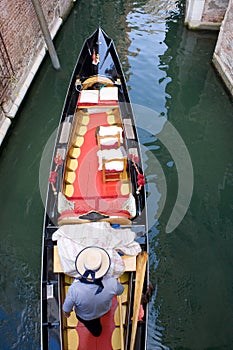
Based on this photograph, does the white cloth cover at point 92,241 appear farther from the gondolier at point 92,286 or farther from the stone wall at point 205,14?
the stone wall at point 205,14

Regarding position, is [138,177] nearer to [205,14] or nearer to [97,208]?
[97,208]

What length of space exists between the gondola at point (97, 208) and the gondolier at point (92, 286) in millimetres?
442

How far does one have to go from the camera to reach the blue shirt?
85.9 inches

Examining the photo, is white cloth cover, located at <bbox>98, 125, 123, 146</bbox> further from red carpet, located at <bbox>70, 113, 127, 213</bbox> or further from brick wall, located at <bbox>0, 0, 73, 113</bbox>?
brick wall, located at <bbox>0, 0, 73, 113</bbox>

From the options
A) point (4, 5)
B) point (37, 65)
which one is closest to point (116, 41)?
point (37, 65)

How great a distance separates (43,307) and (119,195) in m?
1.66

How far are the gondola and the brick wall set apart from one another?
1277 mm

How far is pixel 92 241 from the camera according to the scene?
3018mm

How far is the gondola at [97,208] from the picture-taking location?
2768 mm

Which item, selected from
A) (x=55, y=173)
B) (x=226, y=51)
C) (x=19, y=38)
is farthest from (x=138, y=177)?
(x=226, y=51)

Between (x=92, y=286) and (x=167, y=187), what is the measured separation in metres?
2.84

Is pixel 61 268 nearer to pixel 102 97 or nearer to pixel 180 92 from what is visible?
pixel 102 97

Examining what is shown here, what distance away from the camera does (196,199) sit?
462cm

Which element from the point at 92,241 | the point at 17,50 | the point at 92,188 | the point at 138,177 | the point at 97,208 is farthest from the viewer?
the point at 17,50
